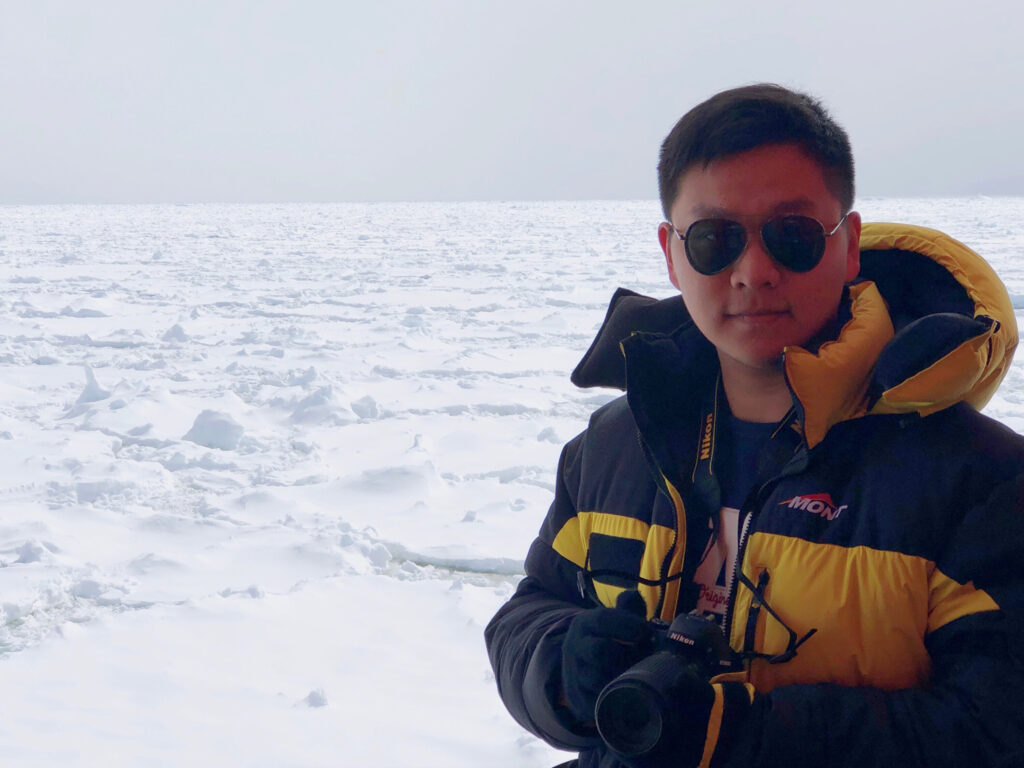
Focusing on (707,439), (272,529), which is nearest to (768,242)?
(707,439)

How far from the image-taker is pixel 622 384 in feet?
4.64

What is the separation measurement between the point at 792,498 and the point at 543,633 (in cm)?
38

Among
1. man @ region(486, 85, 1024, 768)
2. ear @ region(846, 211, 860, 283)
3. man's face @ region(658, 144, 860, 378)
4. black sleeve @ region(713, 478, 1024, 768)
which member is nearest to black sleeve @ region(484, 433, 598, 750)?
man @ region(486, 85, 1024, 768)

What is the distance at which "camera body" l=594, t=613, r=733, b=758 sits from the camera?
37.1 inches

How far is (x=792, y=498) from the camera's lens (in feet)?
3.64

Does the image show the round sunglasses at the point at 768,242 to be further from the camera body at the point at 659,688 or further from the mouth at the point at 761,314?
the camera body at the point at 659,688

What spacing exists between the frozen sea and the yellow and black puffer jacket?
101 centimetres

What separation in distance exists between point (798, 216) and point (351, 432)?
12.9 ft

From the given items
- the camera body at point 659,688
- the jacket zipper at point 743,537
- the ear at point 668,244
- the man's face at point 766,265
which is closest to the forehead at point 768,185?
the man's face at point 766,265

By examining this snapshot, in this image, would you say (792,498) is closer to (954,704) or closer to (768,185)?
(954,704)

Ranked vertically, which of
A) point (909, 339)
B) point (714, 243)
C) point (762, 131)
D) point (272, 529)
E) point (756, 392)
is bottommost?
point (272, 529)

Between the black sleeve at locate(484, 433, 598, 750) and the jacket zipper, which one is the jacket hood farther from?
the black sleeve at locate(484, 433, 598, 750)

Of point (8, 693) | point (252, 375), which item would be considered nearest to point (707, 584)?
point (8, 693)

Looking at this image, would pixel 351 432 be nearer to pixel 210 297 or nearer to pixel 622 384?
pixel 622 384
